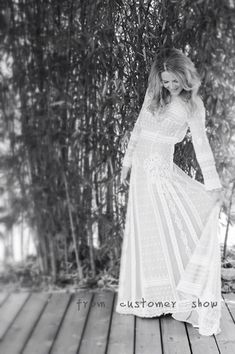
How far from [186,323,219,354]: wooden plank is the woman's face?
141 cm

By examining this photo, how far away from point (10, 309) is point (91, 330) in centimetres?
62

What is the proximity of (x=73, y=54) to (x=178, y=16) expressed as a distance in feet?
2.40

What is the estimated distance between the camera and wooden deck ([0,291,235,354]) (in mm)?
2412

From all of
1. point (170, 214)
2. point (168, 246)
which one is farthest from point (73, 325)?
point (170, 214)

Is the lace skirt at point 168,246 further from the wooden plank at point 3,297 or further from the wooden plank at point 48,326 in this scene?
the wooden plank at point 3,297

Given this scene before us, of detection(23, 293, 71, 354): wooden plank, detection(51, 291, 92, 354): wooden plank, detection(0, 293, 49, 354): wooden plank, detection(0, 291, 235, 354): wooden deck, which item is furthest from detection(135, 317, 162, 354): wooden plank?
detection(0, 293, 49, 354): wooden plank

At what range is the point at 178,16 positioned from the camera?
2.80 m

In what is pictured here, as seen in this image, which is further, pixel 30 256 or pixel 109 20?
pixel 30 256

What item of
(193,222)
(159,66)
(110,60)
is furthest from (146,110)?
(193,222)

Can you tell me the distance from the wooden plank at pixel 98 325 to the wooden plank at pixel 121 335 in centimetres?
3

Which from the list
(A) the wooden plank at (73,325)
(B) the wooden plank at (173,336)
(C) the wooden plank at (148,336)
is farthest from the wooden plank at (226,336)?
(A) the wooden plank at (73,325)

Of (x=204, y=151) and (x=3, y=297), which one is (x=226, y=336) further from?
(x=3, y=297)

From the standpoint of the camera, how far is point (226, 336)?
2.54 m

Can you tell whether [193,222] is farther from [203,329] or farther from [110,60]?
[110,60]
